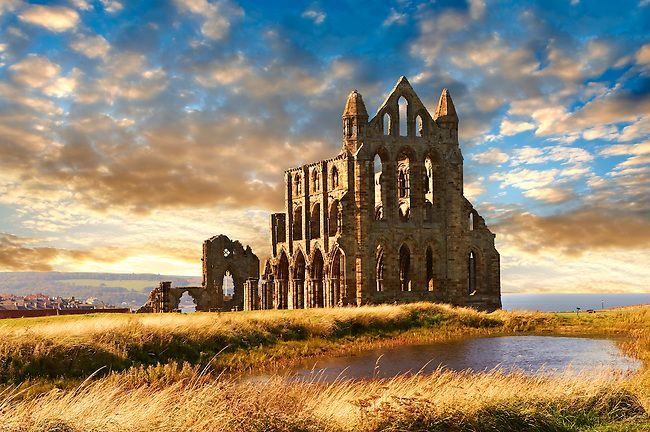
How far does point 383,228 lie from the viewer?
5206 centimetres

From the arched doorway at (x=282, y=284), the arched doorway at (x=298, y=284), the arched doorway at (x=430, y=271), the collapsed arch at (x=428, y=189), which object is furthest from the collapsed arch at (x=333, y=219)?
the arched doorway at (x=430, y=271)

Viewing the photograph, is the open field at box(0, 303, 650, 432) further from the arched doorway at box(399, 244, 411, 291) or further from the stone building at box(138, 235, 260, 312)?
the stone building at box(138, 235, 260, 312)

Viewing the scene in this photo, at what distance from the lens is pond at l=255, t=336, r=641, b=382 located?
2272 centimetres

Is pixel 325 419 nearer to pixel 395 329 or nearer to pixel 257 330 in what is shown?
pixel 257 330

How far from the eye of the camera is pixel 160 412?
11125 millimetres

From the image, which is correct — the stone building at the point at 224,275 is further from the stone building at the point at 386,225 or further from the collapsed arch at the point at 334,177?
the collapsed arch at the point at 334,177

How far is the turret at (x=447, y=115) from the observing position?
184 ft

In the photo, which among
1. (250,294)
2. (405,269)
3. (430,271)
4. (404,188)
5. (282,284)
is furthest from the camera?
(404,188)

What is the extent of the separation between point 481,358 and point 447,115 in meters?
32.8

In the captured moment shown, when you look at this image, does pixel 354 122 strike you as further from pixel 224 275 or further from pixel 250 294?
pixel 224 275

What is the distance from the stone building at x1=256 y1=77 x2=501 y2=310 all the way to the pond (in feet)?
56.3

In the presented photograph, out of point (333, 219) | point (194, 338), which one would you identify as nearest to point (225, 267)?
point (333, 219)

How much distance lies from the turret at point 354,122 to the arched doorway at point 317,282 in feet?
31.4

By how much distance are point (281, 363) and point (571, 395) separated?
44.5 ft
